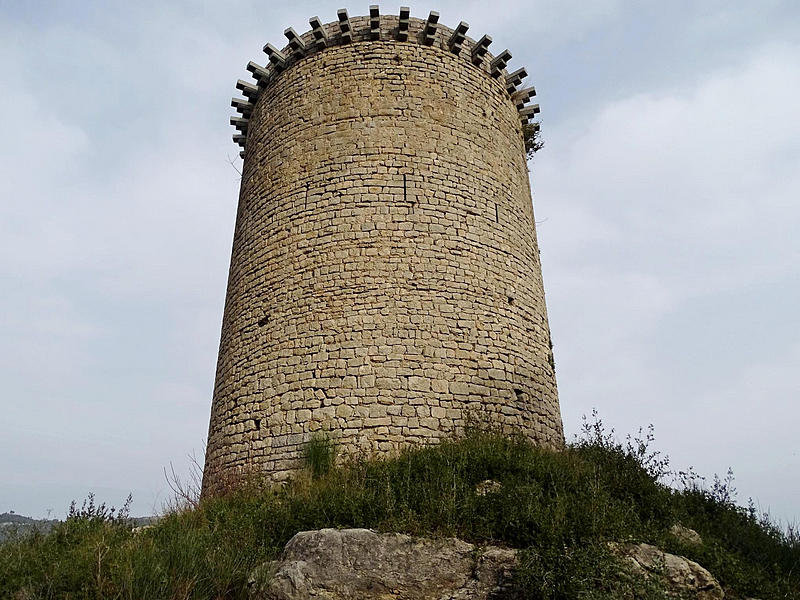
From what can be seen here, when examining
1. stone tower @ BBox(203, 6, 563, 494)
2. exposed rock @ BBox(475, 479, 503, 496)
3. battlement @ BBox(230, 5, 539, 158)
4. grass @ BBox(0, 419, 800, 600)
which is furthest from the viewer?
battlement @ BBox(230, 5, 539, 158)

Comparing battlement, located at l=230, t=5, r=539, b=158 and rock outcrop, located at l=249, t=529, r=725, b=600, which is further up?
battlement, located at l=230, t=5, r=539, b=158

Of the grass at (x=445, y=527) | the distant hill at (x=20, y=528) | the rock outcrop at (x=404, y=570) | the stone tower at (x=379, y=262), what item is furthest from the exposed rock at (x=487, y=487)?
the distant hill at (x=20, y=528)

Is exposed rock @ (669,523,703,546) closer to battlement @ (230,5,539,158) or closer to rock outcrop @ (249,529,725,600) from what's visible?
rock outcrop @ (249,529,725,600)

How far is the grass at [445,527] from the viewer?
5328 mm

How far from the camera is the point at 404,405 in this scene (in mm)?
8617

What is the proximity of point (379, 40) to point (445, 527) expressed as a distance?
8.34 m

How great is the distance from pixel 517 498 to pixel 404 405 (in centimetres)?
258

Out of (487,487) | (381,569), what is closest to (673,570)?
(487,487)

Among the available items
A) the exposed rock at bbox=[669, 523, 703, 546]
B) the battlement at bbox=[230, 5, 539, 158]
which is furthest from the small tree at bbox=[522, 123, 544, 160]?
the exposed rock at bbox=[669, 523, 703, 546]

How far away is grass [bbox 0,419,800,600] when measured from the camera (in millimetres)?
5328

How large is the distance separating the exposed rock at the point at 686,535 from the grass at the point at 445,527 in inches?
4.2

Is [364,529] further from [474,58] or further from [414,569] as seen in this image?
[474,58]

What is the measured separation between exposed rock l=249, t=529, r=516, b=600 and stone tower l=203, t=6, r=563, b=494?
2529 millimetres

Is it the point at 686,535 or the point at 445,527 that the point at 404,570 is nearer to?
the point at 445,527
